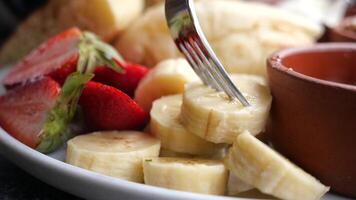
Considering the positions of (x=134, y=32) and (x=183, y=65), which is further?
(x=134, y=32)

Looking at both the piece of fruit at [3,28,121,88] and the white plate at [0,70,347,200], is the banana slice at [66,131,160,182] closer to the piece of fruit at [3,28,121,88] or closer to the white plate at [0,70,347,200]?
the white plate at [0,70,347,200]

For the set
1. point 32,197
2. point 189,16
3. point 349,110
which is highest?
point 189,16

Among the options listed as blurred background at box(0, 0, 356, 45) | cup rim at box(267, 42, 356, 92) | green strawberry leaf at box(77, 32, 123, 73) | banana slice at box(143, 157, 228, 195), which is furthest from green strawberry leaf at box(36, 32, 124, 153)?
blurred background at box(0, 0, 356, 45)

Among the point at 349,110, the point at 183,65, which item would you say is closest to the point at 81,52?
the point at 183,65

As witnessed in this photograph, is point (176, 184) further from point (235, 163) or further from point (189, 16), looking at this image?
point (189, 16)

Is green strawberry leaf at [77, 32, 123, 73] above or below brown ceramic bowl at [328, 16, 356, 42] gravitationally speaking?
above

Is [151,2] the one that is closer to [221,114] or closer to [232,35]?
[232,35]

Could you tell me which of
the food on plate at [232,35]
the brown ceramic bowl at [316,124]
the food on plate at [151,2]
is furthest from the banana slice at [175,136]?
the food on plate at [151,2]
